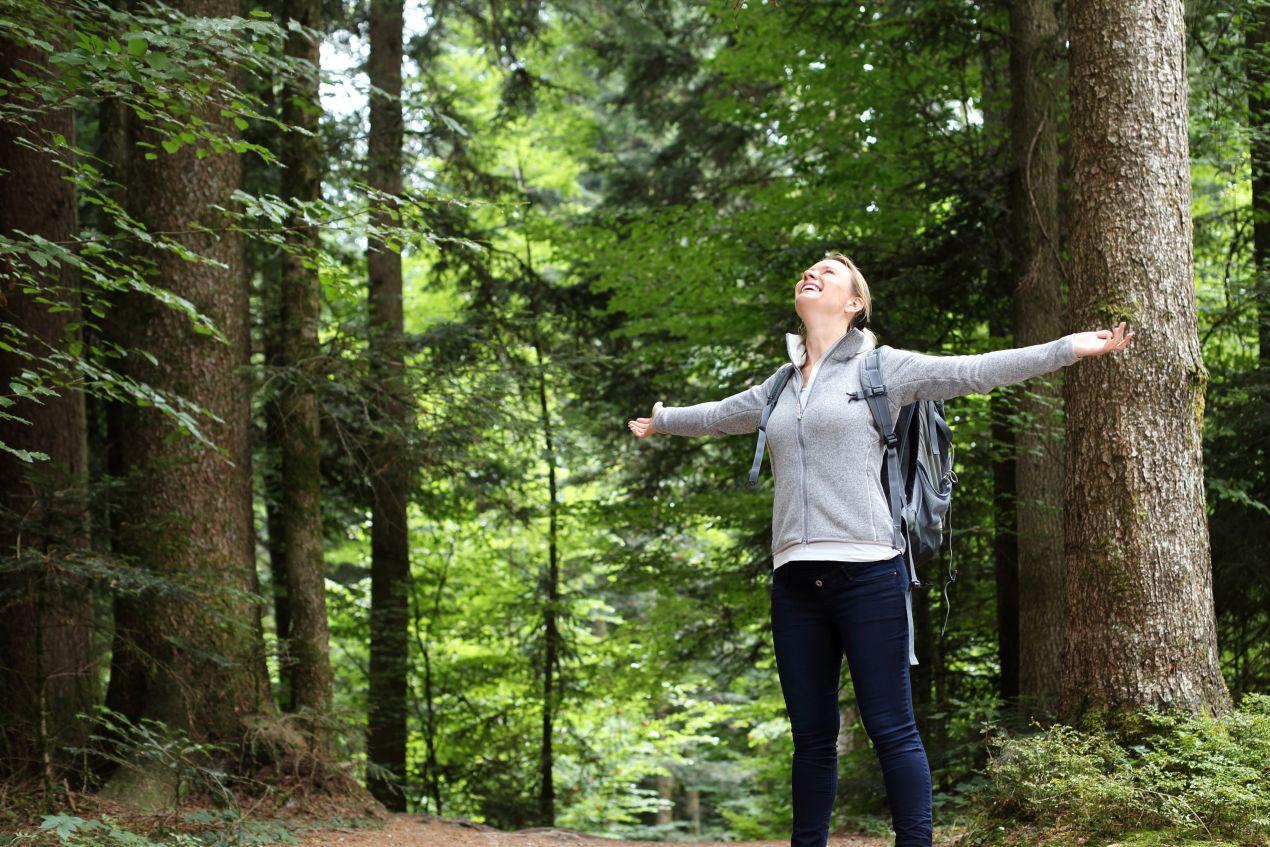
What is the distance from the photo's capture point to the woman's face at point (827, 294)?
12.8ft

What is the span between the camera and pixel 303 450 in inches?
331

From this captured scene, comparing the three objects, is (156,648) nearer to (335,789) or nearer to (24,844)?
(335,789)

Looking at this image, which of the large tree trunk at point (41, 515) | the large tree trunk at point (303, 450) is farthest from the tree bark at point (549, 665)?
the large tree trunk at point (41, 515)

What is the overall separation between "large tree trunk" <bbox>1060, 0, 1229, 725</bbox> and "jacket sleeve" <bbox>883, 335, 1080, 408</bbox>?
164cm

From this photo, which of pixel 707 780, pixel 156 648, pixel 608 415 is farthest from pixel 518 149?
pixel 707 780

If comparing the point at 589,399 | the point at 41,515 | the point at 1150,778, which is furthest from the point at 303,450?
the point at 1150,778

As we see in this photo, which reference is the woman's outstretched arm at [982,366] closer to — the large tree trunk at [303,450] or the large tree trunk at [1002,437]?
the large tree trunk at [1002,437]

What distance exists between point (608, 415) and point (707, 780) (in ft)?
31.1

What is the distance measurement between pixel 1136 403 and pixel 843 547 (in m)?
2.22

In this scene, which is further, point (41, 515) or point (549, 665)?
point (549, 665)

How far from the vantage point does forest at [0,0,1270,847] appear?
4.78m

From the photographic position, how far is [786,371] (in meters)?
4.04

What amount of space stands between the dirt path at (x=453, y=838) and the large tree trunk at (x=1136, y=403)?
2.36m

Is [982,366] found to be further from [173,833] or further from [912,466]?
[173,833]
